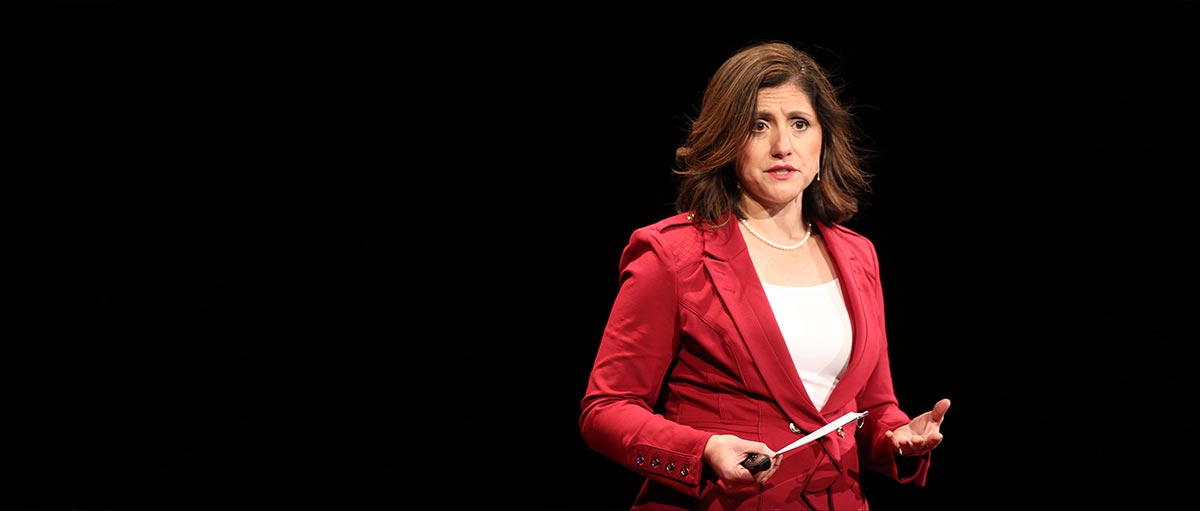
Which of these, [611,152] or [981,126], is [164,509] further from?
[981,126]

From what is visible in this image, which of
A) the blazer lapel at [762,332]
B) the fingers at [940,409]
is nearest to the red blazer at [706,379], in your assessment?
the blazer lapel at [762,332]

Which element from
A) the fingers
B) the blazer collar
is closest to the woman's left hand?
the fingers

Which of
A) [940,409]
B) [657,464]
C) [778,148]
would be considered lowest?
[657,464]

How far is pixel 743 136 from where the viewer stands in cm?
173

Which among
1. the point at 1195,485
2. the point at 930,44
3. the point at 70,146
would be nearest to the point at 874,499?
the point at 1195,485

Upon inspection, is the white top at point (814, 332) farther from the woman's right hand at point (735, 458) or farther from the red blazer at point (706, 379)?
the woman's right hand at point (735, 458)

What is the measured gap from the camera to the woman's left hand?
166 centimetres

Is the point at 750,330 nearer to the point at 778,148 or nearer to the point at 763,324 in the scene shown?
the point at 763,324

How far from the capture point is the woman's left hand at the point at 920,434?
1.66 meters

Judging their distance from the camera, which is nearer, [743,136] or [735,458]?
[735,458]

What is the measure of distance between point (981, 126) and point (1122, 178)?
0.32 metres

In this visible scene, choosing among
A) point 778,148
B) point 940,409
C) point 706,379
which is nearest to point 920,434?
point 940,409

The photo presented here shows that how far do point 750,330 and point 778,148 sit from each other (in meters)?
0.30

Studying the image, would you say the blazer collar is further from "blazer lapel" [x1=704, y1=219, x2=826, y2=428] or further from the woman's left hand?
the woman's left hand
